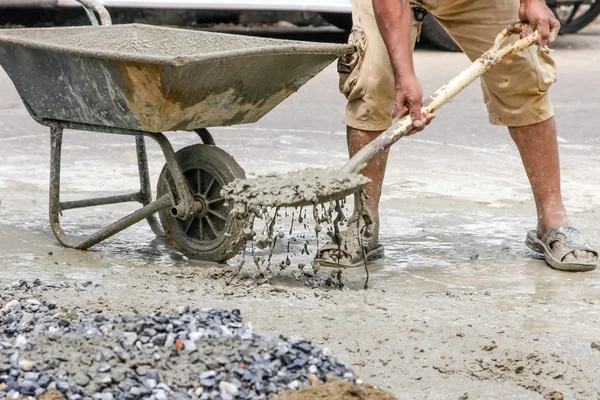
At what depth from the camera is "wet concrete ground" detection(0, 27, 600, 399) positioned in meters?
2.93

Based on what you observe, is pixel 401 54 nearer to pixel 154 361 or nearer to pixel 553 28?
pixel 553 28

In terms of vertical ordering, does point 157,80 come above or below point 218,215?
above

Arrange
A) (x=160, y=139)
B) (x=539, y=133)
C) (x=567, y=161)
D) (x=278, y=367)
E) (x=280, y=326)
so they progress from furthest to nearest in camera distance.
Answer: (x=567, y=161), (x=539, y=133), (x=160, y=139), (x=280, y=326), (x=278, y=367)

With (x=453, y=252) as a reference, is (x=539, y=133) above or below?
above

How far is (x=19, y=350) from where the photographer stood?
2707 mm

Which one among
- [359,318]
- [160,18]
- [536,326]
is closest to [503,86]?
[536,326]

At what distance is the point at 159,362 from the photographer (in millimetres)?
2656

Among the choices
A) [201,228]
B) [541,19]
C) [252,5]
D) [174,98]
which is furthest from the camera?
[252,5]

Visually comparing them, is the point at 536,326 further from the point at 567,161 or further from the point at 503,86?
the point at 567,161

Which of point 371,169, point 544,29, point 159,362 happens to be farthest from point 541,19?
point 159,362

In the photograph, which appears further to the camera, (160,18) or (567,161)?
(160,18)

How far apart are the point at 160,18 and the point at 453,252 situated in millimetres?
7516

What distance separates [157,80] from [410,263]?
1.31 metres

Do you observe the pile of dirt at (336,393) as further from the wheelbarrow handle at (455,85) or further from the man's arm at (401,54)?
the man's arm at (401,54)
